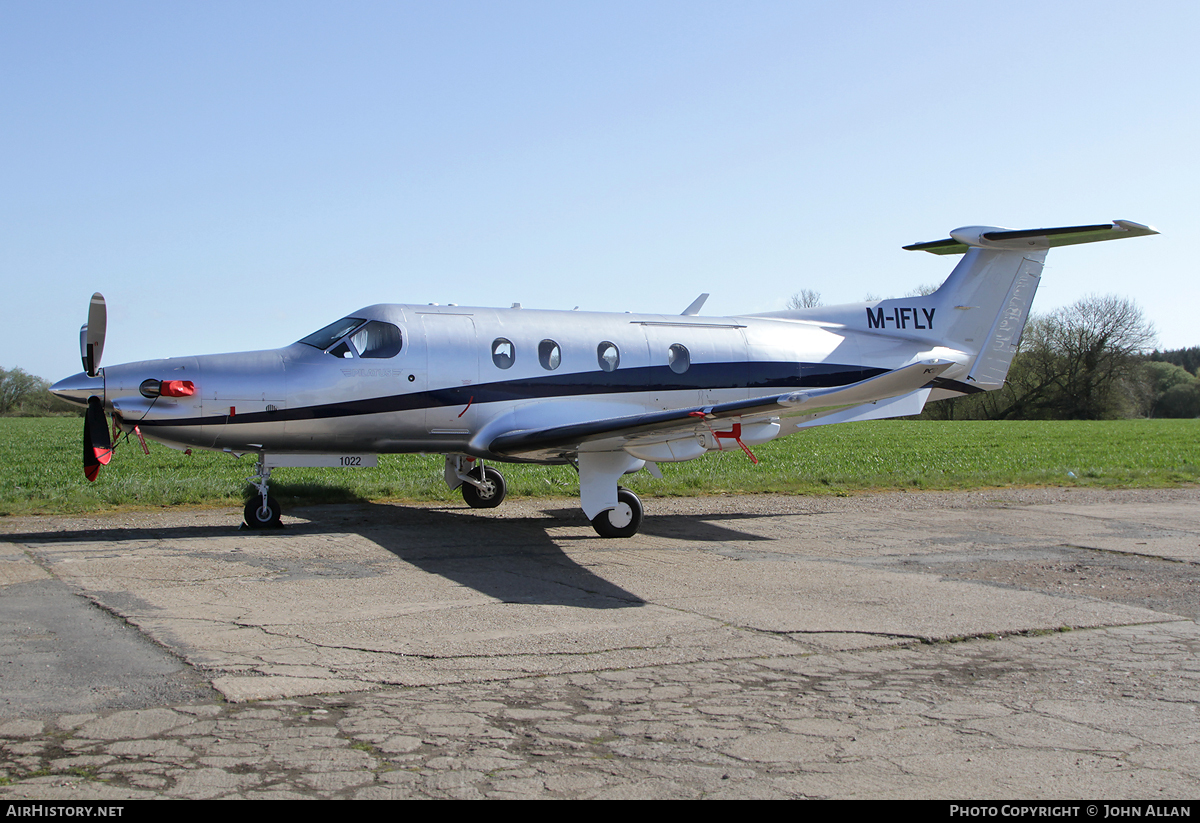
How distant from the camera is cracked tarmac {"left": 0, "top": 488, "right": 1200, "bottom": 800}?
391 cm

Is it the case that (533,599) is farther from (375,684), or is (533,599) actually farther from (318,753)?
(318,753)

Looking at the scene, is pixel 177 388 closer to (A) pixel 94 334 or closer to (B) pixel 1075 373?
(A) pixel 94 334

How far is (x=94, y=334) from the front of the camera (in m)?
10.6

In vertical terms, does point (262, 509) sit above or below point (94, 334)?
below

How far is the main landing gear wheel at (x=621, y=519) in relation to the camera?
447 inches

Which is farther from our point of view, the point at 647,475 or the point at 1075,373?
the point at 1075,373

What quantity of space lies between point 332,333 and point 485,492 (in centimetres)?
373

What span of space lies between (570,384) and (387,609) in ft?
19.6

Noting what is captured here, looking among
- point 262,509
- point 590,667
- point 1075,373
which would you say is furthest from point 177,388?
point 1075,373

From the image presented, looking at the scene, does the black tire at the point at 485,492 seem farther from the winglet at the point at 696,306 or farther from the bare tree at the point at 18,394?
the bare tree at the point at 18,394

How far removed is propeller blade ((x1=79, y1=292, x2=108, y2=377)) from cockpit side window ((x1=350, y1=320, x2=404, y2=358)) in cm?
291

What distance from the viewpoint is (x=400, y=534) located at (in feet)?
37.1

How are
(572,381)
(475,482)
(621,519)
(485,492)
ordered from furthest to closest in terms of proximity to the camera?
(485,492)
(475,482)
(572,381)
(621,519)

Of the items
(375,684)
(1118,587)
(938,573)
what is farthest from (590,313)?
(375,684)
